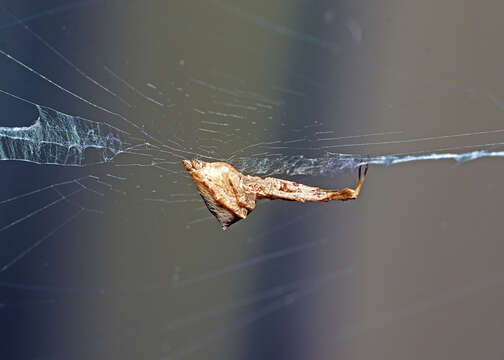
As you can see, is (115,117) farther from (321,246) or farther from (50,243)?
(321,246)

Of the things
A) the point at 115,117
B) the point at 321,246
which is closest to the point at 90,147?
the point at 115,117

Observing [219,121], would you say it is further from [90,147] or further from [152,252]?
[152,252]

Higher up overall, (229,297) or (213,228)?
(213,228)

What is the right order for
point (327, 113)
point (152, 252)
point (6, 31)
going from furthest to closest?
point (152, 252)
point (327, 113)
point (6, 31)

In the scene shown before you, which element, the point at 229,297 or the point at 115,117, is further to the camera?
the point at 229,297

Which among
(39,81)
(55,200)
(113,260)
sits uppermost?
(39,81)

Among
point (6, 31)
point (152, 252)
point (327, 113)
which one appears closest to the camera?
point (6, 31)

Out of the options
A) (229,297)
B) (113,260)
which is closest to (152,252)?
(113,260)
